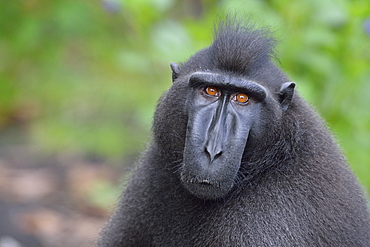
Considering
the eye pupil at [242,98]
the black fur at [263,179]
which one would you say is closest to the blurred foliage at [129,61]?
the black fur at [263,179]

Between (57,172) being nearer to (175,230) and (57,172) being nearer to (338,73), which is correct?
(338,73)

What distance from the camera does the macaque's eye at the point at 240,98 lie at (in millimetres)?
3992

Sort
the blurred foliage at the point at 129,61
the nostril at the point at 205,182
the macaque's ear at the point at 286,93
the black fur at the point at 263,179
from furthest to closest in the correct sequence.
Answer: the blurred foliage at the point at 129,61 < the macaque's ear at the point at 286,93 < the black fur at the point at 263,179 < the nostril at the point at 205,182

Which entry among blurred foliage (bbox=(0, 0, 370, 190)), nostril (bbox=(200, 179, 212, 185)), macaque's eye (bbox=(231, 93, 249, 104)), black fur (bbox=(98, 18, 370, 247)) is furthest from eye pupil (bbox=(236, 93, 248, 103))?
blurred foliage (bbox=(0, 0, 370, 190))

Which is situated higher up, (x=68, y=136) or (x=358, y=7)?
(x=68, y=136)

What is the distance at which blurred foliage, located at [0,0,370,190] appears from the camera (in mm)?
6609

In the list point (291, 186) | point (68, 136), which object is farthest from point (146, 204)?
point (68, 136)

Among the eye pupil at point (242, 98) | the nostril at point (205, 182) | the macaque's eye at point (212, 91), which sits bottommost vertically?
the nostril at point (205, 182)

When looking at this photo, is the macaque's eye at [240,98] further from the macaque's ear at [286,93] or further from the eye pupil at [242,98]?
the macaque's ear at [286,93]

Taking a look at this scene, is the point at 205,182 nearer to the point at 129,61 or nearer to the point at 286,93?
the point at 286,93

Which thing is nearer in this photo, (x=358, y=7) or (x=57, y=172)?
(x=358, y=7)

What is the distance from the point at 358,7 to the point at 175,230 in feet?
10.6

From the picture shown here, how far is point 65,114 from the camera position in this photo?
9.95 meters

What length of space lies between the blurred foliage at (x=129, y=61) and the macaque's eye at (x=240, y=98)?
119 cm
